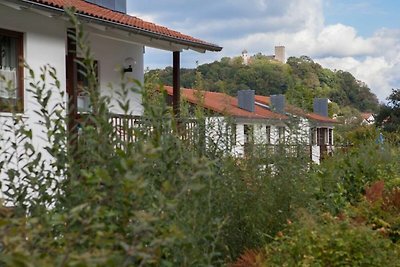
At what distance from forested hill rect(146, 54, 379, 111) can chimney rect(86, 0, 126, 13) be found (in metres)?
2.24

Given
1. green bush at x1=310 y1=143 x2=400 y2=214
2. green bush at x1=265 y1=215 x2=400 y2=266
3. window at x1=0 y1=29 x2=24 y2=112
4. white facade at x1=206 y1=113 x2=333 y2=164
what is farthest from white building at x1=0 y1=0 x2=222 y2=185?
green bush at x1=265 y1=215 x2=400 y2=266

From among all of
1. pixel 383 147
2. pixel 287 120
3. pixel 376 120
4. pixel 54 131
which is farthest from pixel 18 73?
pixel 376 120

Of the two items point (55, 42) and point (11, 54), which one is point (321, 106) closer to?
point (55, 42)

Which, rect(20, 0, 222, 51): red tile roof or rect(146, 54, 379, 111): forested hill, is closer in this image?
rect(20, 0, 222, 51): red tile roof

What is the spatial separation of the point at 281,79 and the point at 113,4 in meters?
18.4

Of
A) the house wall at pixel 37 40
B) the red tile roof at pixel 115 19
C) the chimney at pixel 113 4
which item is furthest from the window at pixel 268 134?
the chimney at pixel 113 4

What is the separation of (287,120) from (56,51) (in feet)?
20.4

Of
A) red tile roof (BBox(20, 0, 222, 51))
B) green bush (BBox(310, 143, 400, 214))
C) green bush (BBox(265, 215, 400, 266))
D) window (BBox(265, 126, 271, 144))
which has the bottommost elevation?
green bush (BBox(265, 215, 400, 266))

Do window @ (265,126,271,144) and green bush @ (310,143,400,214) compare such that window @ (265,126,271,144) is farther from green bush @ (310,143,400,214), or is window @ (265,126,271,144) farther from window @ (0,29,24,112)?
window @ (0,29,24,112)

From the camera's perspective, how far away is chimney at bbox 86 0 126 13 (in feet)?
57.3

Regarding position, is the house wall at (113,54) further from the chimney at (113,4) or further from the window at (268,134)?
the window at (268,134)

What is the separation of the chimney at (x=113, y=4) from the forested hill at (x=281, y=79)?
88.2 inches

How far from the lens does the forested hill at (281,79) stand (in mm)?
18153

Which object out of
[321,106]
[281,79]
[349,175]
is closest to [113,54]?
[349,175]
